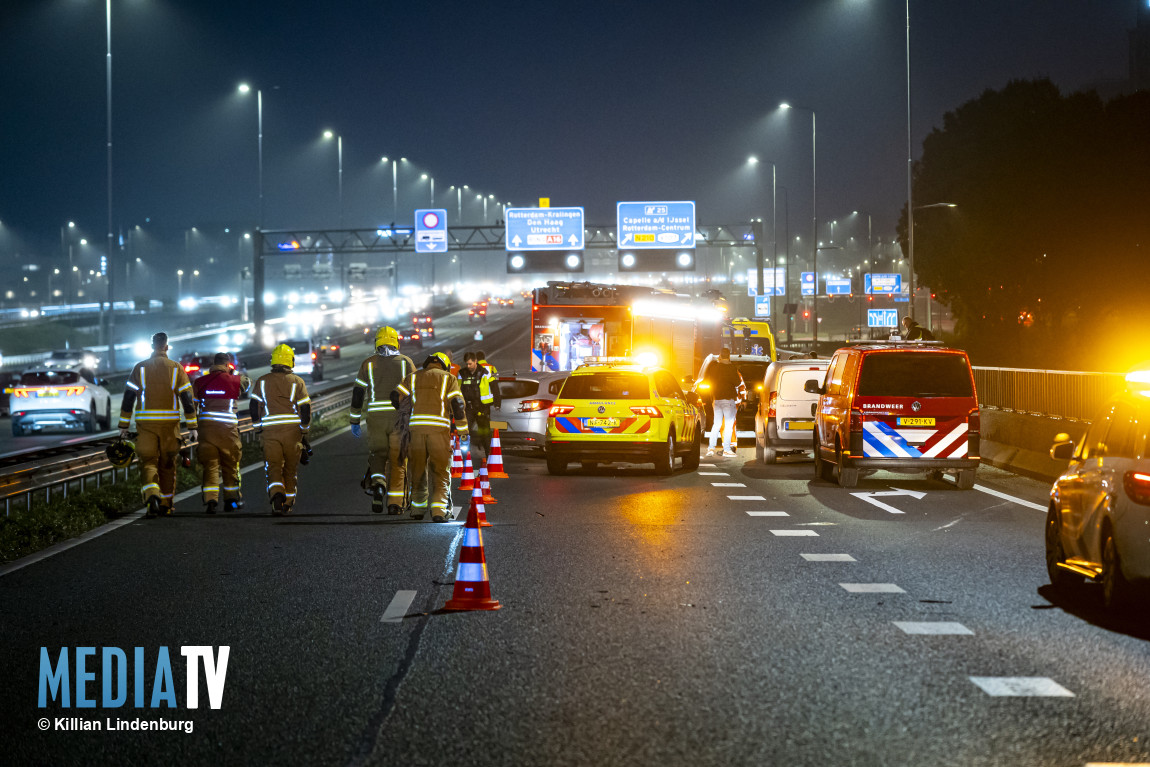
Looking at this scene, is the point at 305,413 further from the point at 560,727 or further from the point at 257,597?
the point at 560,727

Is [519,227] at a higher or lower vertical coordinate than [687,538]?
higher

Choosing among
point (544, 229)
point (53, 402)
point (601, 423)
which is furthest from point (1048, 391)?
point (544, 229)

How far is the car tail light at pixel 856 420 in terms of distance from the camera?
17453 mm

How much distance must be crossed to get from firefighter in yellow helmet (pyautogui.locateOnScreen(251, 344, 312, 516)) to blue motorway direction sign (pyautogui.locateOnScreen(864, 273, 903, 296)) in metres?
87.5

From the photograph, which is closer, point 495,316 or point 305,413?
point 305,413

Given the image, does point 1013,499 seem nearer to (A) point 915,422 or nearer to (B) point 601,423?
(A) point 915,422

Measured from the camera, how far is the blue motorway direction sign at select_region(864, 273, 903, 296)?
99531 mm

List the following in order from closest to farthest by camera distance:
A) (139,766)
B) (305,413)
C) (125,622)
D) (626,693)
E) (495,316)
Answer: (139,766) → (626,693) → (125,622) → (305,413) → (495,316)

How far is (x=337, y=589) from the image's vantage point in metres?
9.96

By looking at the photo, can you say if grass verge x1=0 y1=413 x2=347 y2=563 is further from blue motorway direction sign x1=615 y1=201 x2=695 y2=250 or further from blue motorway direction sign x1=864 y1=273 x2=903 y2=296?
blue motorway direction sign x1=864 y1=273 x2=903 y2=296

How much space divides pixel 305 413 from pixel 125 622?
623cm

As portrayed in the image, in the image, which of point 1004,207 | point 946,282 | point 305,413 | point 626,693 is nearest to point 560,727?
point 626,693

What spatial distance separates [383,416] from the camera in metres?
14.8

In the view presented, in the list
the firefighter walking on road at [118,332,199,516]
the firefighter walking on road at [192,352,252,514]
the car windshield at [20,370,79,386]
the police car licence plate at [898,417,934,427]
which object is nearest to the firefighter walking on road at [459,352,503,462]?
the firefighter walking on road at [192,352,252,514]
